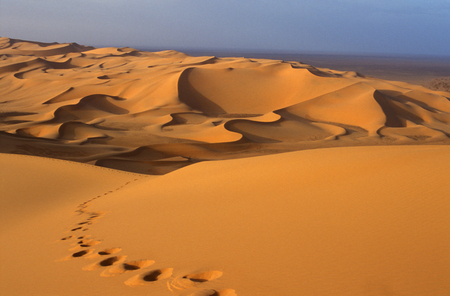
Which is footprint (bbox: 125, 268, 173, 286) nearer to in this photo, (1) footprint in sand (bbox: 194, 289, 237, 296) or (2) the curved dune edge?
(2) the curved dune edge

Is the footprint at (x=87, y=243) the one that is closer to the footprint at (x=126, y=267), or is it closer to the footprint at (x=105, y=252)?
the footprint at (x=105, y=252)

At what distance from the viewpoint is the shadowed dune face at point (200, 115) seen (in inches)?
592

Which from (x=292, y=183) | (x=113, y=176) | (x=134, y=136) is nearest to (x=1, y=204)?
(x=113, y=176)

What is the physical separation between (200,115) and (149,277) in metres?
21.0

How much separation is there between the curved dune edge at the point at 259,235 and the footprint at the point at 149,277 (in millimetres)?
14

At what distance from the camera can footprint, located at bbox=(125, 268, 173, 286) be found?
3.03 m

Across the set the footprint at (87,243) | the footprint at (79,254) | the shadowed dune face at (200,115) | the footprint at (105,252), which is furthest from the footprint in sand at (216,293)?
the shadowed dune face at (200,115)

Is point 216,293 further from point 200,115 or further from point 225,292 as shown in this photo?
point 200,115

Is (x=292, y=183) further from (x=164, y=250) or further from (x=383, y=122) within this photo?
(x=383, y=122)

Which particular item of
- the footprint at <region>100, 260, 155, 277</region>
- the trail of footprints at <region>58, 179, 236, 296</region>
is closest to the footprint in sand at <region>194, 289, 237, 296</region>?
the trail of footprints at <region>58, 179, 236, 296</region>

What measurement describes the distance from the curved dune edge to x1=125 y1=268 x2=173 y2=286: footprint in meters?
0.01

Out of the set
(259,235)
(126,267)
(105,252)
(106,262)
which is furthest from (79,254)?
(259,235)

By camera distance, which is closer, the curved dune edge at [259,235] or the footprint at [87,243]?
the curved dune edge at [259,235]

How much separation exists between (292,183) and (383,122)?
18177mm
